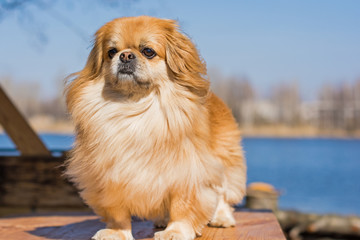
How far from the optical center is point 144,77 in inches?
97.8

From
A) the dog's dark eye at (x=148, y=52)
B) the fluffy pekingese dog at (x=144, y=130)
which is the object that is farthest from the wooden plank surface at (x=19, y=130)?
the dog's dark eye at (x=148, y=52)

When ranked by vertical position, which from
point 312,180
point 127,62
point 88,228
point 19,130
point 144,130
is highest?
point 127,62

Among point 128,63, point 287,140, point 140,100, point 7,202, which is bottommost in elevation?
point 287,140

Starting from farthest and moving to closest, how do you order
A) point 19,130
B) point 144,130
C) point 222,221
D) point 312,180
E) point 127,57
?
point 312,180 < point 19,130 < point 222,221 < point 144,130 < point 127,57

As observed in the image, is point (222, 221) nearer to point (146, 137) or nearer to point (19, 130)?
point (146, 137)

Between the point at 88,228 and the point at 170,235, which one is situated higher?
the point at 170,235

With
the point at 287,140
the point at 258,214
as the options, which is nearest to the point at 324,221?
the point at 258,214

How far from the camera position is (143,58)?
2.50 metres

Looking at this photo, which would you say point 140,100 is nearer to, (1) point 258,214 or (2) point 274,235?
(2) point 274,235

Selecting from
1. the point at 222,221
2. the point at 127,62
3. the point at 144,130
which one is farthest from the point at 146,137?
the point at 222,221

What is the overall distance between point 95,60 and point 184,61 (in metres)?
0.50

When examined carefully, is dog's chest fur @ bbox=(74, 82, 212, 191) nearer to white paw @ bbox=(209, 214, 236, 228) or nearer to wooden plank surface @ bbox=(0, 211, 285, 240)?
wooden plank surface @ bbox=(0, 211, 285, 240)

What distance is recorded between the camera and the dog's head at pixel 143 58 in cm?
247

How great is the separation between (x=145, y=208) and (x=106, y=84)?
692mm
